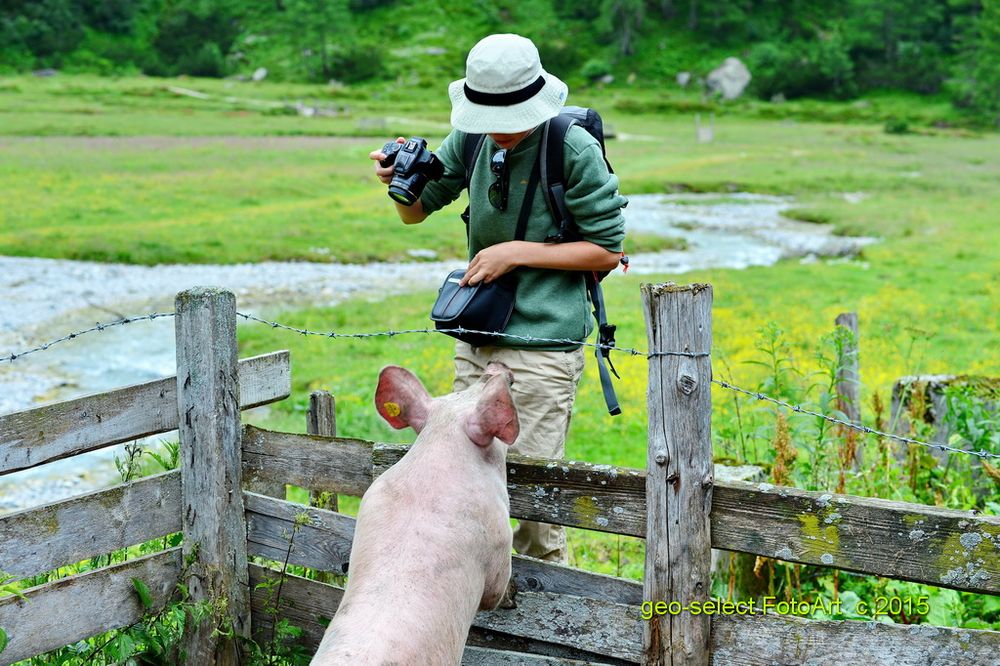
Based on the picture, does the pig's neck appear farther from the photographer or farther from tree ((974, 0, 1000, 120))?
tree ((974, 0, 1000, 120))

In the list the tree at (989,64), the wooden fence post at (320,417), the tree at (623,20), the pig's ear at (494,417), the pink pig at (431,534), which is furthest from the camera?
the tree at (623,20)

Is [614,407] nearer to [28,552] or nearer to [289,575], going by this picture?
[289,575]

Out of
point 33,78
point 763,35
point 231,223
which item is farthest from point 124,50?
point 231,223

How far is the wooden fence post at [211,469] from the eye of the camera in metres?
4.99

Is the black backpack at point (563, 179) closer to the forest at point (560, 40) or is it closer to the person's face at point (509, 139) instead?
the person's face at point (509, 139)

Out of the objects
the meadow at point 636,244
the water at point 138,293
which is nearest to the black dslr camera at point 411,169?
the meadow at point 636,244

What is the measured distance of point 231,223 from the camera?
1012 inches

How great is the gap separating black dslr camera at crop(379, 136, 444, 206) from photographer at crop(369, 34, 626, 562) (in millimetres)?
59

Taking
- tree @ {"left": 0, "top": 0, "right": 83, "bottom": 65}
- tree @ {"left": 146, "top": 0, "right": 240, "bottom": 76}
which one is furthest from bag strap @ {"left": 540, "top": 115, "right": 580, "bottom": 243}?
tree @ {"left": 146, "top": 0, "right": 240, "bottom": 76}

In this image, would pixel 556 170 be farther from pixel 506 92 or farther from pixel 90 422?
pixel 90 422

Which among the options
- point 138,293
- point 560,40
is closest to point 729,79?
point 560,40

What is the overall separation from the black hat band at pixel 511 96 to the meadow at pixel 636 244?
7.70 ft

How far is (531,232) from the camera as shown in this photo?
4.95m

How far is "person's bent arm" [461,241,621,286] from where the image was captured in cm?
485
